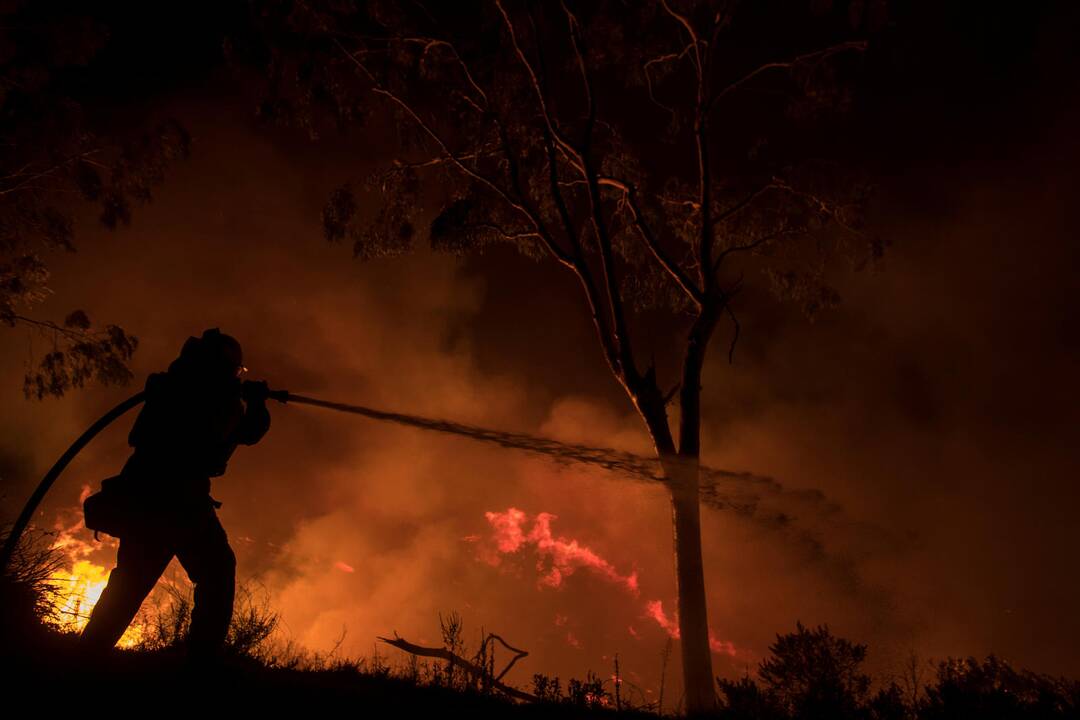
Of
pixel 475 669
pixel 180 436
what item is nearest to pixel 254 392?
pixel 180 436

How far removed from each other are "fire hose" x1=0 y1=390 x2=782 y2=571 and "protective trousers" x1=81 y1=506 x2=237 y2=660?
792 millimetres

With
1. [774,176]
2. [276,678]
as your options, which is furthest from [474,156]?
[276,678]

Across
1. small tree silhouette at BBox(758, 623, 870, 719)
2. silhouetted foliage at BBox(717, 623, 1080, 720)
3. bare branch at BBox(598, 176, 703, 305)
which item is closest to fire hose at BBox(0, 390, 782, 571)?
small tree silhouette at BBox(758, 623, 870, 719)

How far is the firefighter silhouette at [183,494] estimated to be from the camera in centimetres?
302

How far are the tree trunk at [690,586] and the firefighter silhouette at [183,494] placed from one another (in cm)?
556

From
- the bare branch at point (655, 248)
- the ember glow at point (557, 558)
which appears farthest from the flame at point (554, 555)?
the bare branch at point (655, 248)

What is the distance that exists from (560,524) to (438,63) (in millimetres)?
34040

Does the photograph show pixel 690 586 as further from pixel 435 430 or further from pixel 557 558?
pixel 557 558

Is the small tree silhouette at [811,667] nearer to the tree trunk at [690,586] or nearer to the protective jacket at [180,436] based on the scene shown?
the tree trunk at [690,586]

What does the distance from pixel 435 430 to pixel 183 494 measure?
182 cm

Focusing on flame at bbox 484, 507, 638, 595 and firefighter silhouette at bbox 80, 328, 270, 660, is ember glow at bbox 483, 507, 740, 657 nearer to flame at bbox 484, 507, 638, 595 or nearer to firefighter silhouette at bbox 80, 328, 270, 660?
flame at bbox 484, 507, 638, 595

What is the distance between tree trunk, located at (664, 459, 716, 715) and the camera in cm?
705

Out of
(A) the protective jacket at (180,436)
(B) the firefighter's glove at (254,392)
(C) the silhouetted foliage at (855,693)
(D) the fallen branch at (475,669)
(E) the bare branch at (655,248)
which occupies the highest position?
(E) the bare branch at (655,248)

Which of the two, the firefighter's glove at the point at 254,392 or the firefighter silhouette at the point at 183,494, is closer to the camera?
the firefighter silhouette at the point at 183,494
